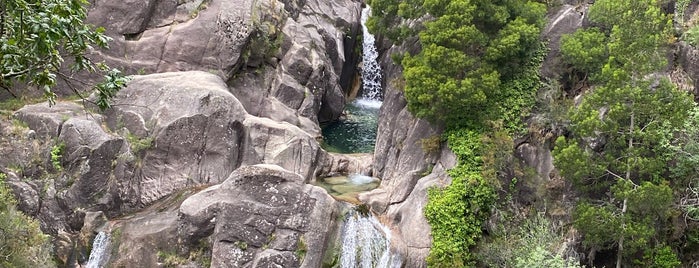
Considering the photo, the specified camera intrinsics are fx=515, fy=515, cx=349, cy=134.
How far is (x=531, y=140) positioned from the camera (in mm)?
18422

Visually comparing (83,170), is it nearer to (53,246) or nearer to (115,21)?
(53,246)

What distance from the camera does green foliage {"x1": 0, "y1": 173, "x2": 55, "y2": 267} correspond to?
13531mm

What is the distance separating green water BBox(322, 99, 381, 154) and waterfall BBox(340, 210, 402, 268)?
34.8 ft

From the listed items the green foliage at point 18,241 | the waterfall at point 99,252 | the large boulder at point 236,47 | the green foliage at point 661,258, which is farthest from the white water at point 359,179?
the green foliage at point 18,241

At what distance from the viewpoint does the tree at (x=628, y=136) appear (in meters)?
14.8

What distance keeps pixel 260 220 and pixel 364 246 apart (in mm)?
3808

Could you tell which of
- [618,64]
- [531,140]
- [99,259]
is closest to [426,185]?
[531,140]

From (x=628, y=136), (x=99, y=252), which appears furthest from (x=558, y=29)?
(x=99, y=252)

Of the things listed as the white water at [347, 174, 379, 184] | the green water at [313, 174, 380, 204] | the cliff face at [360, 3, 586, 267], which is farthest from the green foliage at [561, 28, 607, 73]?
the white water at [347, 174, 379, 184]

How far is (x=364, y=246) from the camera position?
17875mm

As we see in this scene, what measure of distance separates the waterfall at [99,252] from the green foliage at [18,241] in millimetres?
1604

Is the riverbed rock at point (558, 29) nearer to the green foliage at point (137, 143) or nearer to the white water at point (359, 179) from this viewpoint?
the white water at point (359, 179)

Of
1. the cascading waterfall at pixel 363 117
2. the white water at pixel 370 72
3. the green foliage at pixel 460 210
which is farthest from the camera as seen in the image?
the white water at pixel 370 72

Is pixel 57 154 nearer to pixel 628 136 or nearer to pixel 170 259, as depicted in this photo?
pixel 170 259
